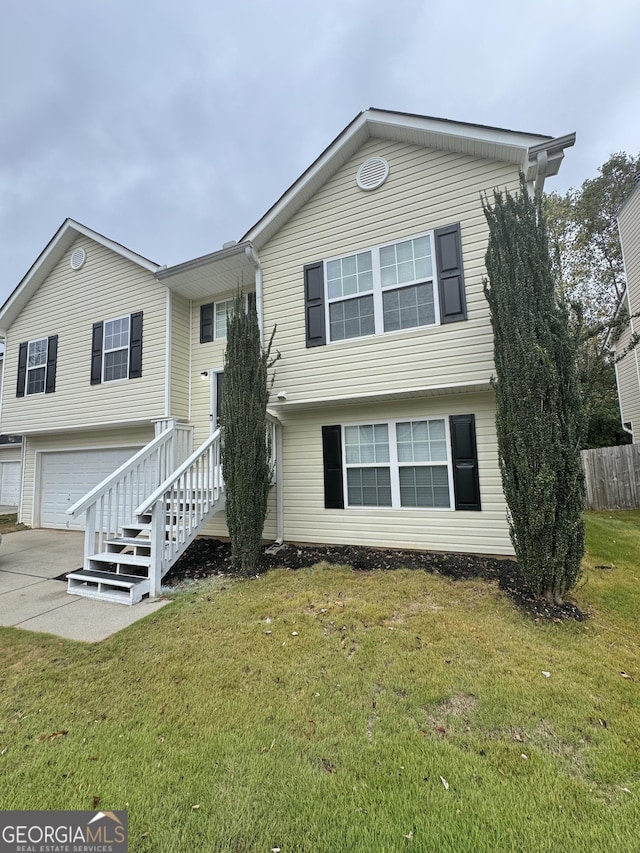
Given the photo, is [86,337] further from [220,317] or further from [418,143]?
[418,143]

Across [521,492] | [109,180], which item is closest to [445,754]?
[521,492]

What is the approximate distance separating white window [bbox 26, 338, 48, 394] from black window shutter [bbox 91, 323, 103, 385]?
189cm

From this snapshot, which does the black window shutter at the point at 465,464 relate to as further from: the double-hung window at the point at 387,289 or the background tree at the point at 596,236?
the background tree at the point at 596,236

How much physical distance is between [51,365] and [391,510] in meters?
9.35

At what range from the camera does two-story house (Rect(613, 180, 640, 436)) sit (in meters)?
11.9

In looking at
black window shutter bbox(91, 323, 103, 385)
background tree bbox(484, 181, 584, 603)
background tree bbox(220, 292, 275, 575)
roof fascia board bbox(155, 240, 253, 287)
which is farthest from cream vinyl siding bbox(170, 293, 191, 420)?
background tree bbox(484, 181, 584, 603)

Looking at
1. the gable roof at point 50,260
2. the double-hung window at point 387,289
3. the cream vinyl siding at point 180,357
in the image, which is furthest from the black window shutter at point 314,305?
the gable roof at point 50,260

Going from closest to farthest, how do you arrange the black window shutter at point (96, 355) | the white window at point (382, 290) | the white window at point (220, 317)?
the white window at point (382, 290), the white window at point (220, 317), the black window shutter at point (96, 355)

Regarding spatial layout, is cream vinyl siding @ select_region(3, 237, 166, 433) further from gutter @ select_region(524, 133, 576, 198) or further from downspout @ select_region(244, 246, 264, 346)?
gutter @ select_region(524, 133, 576, 198)

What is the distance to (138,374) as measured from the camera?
8586 millimetres

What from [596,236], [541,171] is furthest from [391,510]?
[596,236]

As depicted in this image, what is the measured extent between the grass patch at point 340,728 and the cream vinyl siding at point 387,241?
3.47 meters

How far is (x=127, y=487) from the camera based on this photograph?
651cm

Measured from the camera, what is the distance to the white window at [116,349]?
893cm
